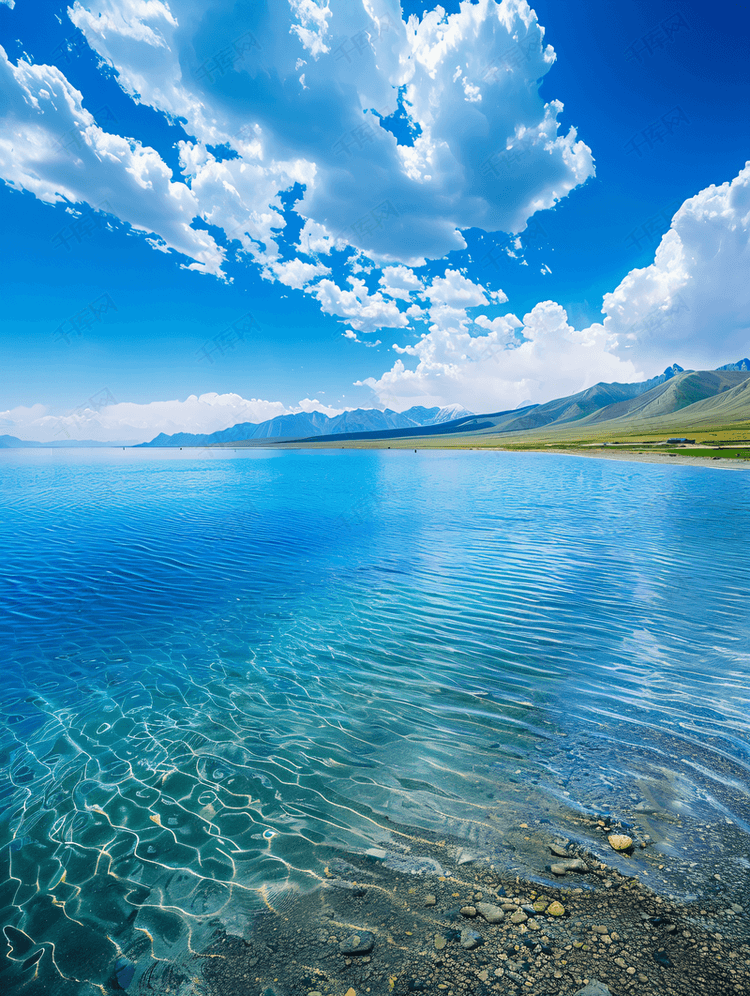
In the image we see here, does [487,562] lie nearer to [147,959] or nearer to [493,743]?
[493,743]

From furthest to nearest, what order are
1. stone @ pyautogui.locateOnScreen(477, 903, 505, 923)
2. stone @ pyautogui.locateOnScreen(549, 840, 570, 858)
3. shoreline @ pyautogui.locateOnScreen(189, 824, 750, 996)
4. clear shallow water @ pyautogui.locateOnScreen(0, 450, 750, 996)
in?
clear shallow water @ pyautogui.locateOnScreen(0, 450, 750, 996)
stone @ pyautogui.locateOnScreen(549, 840, 570, 858)
stone @ pyautogui.locateOnScreen(477, 903, 505, 923)
shoreline @ pyautogui.locateOnScreen(189, 824, 750, 996)

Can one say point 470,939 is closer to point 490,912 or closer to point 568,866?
point 490,912

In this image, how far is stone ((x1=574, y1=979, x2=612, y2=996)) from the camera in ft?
15.4

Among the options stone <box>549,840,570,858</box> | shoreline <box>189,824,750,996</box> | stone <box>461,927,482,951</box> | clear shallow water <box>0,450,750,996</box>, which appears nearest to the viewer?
shoreline <box>189,824,750,996</box>

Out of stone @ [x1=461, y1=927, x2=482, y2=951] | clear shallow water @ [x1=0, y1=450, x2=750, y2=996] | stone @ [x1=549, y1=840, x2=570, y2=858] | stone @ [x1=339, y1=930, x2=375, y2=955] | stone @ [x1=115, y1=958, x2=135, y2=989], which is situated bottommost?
clear shallow water @ [x1=0, y1=450, x2=750, y2=996]

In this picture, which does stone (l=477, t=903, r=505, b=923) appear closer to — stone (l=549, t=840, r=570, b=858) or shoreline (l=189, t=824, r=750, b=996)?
shoreline (l=189, t=824, r=750, b=996)

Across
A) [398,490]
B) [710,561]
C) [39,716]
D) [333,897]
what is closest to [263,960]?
[333,897]

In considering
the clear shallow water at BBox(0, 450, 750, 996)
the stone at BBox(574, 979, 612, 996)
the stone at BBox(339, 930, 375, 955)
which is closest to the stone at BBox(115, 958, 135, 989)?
the clear shallow water at BBox(0, 450, 750, 996)

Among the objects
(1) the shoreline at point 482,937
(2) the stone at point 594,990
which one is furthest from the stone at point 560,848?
(2) the stone at point 594,990

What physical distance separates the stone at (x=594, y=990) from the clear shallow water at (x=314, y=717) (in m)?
1.98

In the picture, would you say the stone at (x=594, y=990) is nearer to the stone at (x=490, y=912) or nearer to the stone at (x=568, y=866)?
the stone at (x=490, y=912)

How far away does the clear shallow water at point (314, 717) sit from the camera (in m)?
7.06

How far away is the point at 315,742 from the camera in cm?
1020

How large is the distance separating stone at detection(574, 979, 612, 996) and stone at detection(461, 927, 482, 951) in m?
1.18
